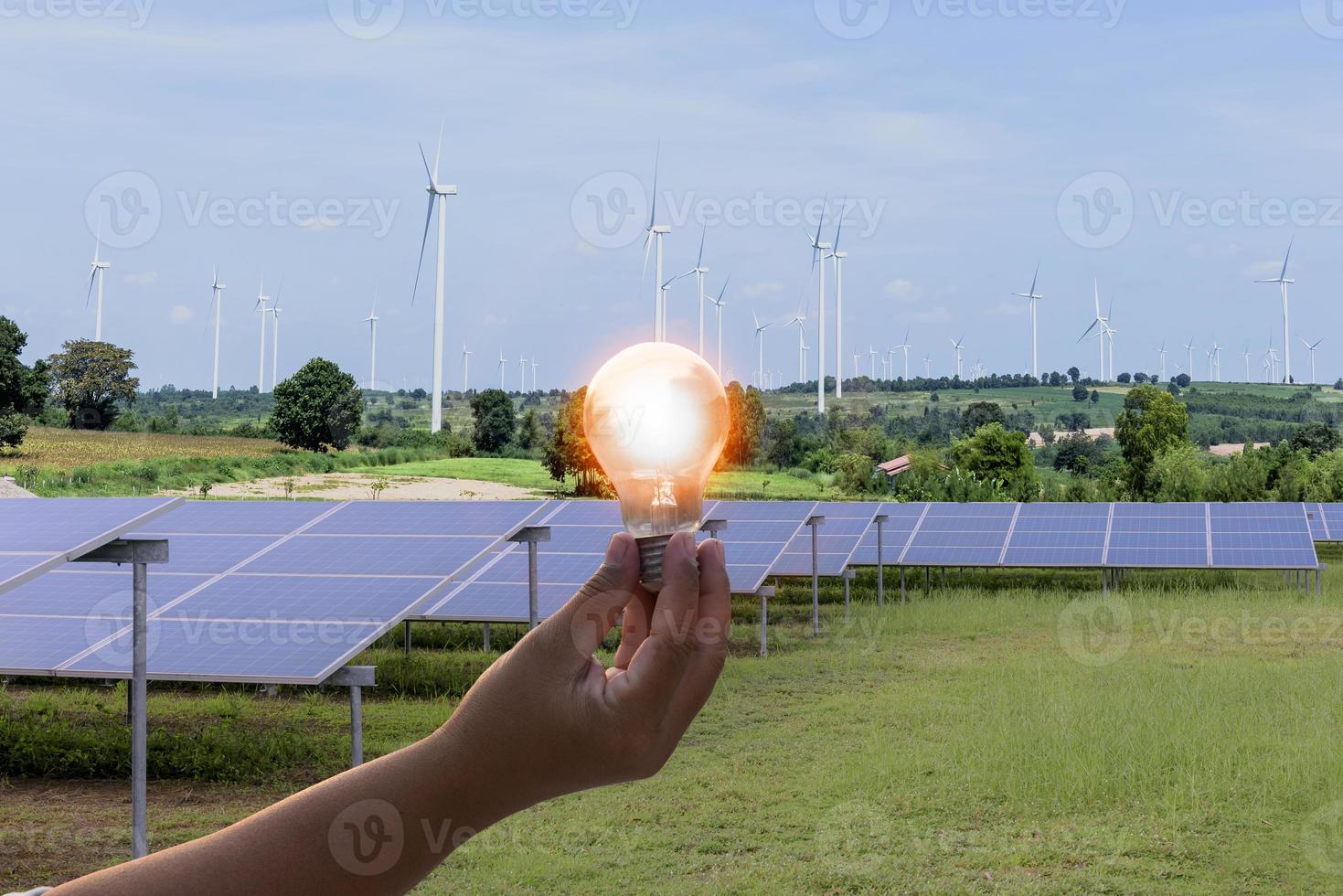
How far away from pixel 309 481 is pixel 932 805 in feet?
149

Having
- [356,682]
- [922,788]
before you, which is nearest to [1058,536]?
[922,788]

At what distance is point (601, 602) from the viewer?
1.13 m

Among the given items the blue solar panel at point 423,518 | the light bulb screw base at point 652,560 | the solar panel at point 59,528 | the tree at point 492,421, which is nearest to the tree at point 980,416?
the tree at point 492,421

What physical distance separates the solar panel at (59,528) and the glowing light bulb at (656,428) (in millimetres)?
6563

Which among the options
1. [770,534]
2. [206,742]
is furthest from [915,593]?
[206,742]

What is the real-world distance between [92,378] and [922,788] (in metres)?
75.2

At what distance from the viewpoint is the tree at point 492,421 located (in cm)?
7150

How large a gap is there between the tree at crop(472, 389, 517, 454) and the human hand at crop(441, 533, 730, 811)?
70184 millimetres

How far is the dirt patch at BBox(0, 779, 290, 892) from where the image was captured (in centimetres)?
865

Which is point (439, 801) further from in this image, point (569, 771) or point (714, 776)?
point (714, 776)

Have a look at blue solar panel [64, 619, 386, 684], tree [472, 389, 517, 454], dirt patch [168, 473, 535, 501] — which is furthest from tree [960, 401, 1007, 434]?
blue solar panel [64, 619, 386, 684]

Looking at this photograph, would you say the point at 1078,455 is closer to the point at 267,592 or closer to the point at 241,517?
the point at 241,517

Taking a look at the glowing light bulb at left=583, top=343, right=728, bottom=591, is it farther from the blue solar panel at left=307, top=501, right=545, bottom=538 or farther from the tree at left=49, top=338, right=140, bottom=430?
the tree at left=49, top=338, right=140, bottom=430

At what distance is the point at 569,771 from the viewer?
3.51 feet
